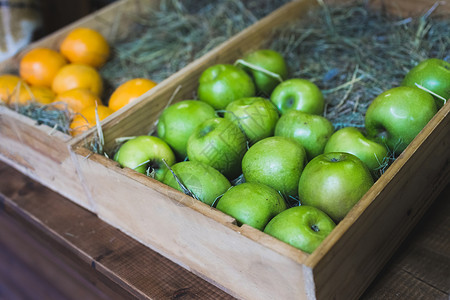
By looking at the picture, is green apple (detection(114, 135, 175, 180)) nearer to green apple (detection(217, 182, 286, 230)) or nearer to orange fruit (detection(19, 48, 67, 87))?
green apple (detection(217, 182, 286, 230))

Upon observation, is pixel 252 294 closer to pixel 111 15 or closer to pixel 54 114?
pixel 54 114

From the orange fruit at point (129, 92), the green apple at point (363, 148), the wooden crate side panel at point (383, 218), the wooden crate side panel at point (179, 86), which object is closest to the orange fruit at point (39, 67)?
the orange fruit at point (129, 92)

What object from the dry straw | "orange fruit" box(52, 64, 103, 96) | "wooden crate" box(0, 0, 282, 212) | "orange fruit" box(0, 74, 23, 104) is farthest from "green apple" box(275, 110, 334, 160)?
"orange fruit" box(0, 74, 23, 104)

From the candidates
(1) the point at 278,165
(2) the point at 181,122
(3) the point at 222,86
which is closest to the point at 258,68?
(3) the point at 222,86

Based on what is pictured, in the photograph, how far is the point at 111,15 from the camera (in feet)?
5.55

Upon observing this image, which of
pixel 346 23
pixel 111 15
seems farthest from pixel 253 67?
pixel 111 15

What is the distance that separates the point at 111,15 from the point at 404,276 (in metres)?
1.34

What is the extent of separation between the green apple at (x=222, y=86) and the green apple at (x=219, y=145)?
15 centimetres

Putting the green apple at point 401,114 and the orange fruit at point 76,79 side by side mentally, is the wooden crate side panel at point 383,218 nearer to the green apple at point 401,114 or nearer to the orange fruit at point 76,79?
the green apple at point 401,114

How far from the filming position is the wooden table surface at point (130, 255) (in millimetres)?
825

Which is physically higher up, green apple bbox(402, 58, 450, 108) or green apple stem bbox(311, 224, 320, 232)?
green apple bbox(402, 58, 450, 108)

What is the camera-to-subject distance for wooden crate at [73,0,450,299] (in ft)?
2.23

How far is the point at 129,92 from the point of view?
47.6 inches

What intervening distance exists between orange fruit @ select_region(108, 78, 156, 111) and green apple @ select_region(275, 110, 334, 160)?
1.34ft
